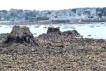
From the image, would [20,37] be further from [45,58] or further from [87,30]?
[87,30]

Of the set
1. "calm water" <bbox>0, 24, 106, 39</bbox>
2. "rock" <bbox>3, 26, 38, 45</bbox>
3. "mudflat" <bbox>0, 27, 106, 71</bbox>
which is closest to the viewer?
"mudflat" <bbox>0, 27, 106, 71</bbox>

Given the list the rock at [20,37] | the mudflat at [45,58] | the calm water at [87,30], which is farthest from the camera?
the calm water at [87,30]

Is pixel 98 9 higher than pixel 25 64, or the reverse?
pixel 25 64

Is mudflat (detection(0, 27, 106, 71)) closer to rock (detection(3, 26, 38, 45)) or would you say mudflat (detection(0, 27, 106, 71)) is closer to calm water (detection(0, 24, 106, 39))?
rock (detection(3, 26, 38, 45))

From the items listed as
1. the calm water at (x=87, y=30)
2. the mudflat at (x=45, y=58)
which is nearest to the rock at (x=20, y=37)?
the mudflat at (x=45, y=58)

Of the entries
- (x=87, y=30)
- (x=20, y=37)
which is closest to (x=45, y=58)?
(x=20, y=37)

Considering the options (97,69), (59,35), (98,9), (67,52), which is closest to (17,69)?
(97,69)

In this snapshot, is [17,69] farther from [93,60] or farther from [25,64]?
[93,60]

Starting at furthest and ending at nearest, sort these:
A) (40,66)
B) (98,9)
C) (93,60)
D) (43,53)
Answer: (98,9)
(43,53)
(93,60)
(40,66)

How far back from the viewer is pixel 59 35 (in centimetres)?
2759

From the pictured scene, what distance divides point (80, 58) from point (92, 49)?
3135mm

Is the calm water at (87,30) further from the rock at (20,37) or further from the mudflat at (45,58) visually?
the mudflat at (45,58)

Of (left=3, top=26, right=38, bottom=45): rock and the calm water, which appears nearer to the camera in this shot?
(left=3, top=26, right=38, bottom=45): rock

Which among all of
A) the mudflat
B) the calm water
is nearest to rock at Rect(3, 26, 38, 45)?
the mudflat
